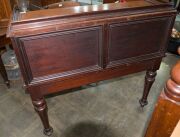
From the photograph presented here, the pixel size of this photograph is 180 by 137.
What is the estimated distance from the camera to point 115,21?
1007 millimetres

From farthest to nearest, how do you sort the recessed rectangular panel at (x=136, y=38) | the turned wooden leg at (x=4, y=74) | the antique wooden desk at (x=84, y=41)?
the turned wooden leg at (x=4, y=74) < the recessed rectangular panel at (x=136, y=38) < the antique wooden desk at (x=84, y=41)

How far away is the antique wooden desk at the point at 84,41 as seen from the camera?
92 centimetres

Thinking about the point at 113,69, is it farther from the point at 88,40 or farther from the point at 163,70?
the point at 163,70

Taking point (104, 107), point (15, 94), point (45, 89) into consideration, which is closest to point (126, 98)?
point (104, 107)

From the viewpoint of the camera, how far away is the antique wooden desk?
36.4 inches

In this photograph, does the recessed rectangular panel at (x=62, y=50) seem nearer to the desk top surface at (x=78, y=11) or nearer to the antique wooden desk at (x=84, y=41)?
the antique wooden desk at (x=84, y=41)

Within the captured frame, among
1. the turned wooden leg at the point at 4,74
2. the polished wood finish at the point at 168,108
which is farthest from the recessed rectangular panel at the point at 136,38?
the turned wooden leg at the point at 4,74

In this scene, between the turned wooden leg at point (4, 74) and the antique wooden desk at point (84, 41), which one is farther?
the turned wooden leg at point (4, 74)

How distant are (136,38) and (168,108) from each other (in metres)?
0.62

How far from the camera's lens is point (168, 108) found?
0.64 metres

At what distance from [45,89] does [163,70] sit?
5.70 feet

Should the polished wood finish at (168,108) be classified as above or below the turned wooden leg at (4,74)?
above

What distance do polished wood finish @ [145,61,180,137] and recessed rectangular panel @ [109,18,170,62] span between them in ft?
1.74

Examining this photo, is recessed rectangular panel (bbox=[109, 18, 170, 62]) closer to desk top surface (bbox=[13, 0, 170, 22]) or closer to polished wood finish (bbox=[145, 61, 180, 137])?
desk top surface (bbox=[13, 0, 170, 22])
